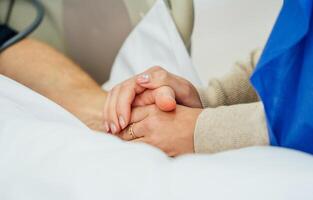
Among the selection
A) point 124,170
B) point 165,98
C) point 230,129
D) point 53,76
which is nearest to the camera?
point 124,170

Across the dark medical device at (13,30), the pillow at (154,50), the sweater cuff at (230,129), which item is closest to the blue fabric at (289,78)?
the sweater cuff at (230,129)

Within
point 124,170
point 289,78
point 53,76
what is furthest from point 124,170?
point 53,76

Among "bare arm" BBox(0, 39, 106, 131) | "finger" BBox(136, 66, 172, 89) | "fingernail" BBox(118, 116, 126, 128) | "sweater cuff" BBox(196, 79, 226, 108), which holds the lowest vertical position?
"bare arm" BBox(0, 39, 106, 131)

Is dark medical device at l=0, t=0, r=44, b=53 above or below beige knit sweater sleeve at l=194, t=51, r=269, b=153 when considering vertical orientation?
below

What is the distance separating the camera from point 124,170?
465 millimetres

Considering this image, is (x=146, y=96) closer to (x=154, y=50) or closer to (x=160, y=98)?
(x=160, y=98)

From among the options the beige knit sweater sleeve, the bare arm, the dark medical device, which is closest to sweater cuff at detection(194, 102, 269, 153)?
the beige knit sweater sleeve

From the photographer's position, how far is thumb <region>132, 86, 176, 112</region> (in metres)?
0.76

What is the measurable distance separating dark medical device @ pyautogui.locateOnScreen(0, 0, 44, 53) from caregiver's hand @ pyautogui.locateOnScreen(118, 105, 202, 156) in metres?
0.38

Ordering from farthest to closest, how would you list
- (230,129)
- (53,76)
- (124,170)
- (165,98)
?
(53,76)
(165,98)
(230,129)
(124,170)

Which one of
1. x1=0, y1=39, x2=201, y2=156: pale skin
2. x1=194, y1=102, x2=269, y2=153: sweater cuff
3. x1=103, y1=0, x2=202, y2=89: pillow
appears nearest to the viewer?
x1=194, y1=102, x2=269, y2=153: sweater cuff

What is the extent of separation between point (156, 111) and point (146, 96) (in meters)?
0.04

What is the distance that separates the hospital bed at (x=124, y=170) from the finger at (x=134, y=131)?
Result: 0.23m

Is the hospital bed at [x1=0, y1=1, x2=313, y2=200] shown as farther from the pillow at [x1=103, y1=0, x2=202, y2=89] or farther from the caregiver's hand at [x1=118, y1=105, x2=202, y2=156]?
the pillow at [x1=103, y1=0, x2=202, y2=89]
